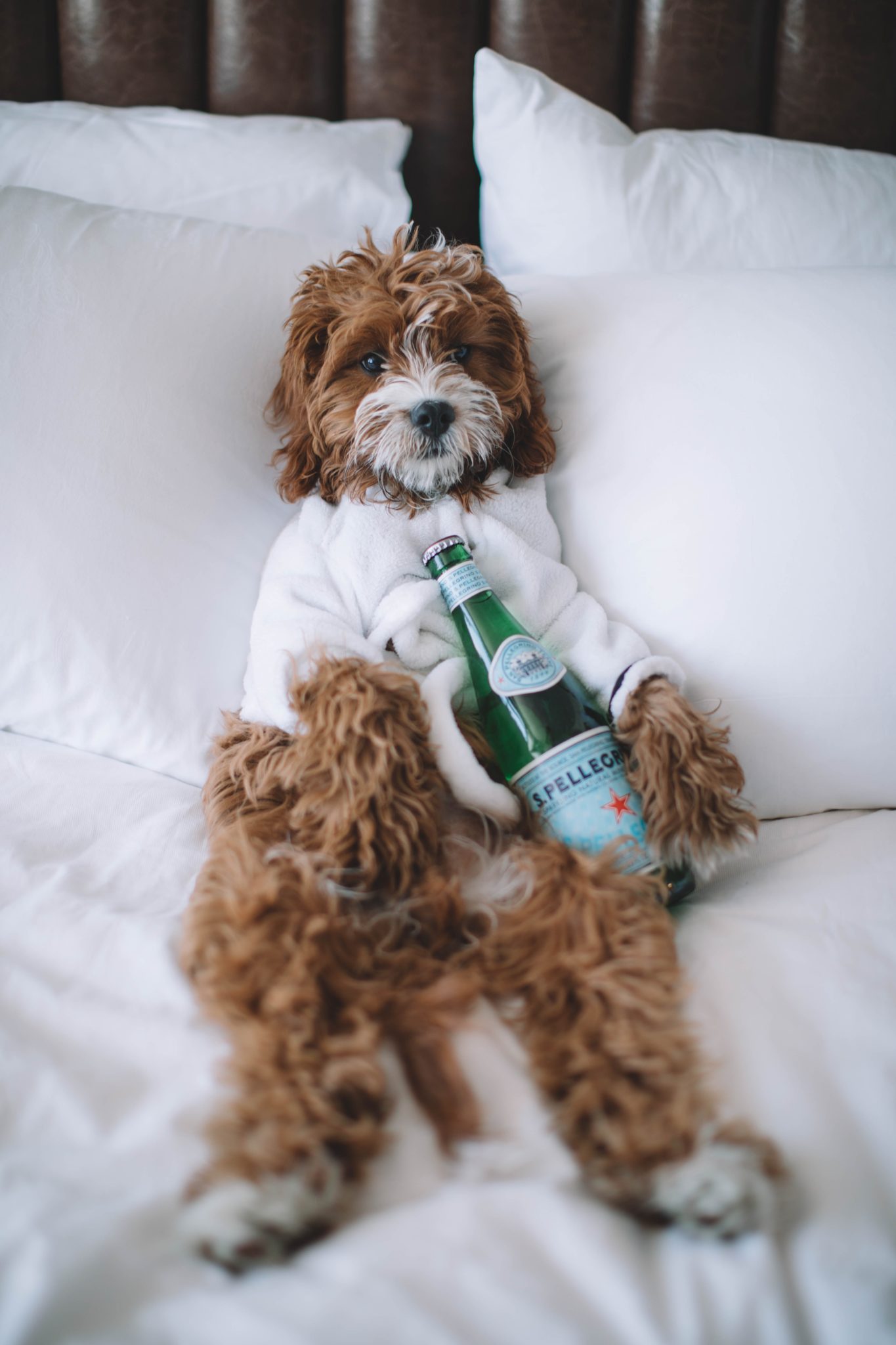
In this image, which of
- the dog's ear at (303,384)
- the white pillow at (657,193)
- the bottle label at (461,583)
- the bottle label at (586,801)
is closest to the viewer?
the bottle label at (586,801)

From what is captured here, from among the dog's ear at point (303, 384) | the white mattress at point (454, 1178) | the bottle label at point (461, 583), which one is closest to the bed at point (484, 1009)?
the white mattress at point (454, 1178)

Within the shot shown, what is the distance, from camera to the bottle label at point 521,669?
0.91 metres

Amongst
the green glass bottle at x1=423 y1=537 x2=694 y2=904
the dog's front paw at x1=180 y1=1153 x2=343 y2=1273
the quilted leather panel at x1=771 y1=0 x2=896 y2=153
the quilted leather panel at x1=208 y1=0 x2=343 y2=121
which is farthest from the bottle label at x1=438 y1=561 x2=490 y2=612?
the quilted leather panel at x1=771 y1=0 x2=896 y2=153

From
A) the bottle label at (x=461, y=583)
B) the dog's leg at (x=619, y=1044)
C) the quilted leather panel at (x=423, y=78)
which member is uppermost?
the quilted leather panel at (x=423, y=78)

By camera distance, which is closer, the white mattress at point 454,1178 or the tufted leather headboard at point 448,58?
the white mattress at point 454,1178

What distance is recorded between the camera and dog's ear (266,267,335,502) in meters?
1.08

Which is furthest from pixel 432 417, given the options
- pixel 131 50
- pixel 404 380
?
A: pixel 131 50

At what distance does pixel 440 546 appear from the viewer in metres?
1.01

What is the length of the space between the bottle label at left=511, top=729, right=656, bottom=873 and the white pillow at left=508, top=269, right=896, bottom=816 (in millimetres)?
219

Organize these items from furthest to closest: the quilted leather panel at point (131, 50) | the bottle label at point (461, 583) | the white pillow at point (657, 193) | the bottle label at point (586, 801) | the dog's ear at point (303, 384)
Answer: the quilted leather panel at point (131, 50) → the white pillow at point (657, 193) → the dog's ear at point (303, 384) → the bottle label at point (461, 583) → the bottle label at point (586, 801)

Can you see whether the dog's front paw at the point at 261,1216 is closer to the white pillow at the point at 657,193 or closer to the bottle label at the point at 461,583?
the bottle label at the point at 461,583

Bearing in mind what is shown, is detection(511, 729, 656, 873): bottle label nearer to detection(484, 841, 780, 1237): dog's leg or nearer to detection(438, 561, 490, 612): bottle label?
detection(484, 841, 780, 1237): dog's leg

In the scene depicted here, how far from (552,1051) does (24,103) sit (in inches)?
73.0

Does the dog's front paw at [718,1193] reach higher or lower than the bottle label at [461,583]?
lower
